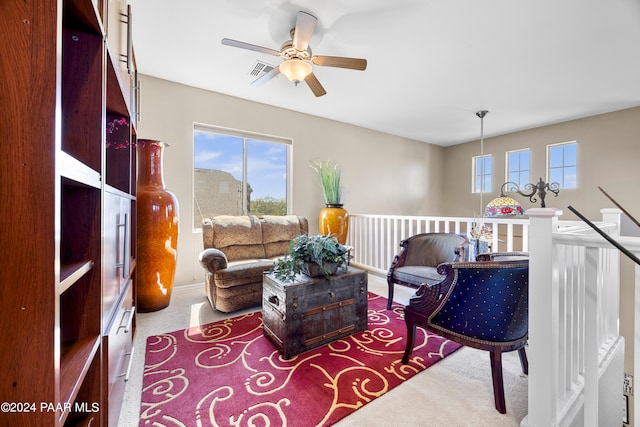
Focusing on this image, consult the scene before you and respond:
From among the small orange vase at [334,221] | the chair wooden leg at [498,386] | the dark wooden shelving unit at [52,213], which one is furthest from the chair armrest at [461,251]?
the dark wooden shelving unit at [52,213]

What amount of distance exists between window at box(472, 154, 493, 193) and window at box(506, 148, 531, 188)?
35 centimetres

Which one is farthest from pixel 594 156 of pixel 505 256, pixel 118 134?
pixel 118 134

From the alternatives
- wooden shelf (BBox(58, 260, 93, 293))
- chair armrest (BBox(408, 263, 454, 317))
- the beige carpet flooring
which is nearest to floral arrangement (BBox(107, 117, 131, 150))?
wooden shelf (BBox(58, 260, 93, 293))

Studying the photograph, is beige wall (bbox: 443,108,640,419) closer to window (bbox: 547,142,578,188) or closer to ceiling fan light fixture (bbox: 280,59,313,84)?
window (bbox: 547,142,578,188)

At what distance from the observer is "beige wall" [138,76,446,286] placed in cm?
336

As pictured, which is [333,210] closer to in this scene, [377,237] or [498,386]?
[377,237]

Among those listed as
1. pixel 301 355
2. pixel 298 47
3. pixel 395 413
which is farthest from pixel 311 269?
pixel 298 47

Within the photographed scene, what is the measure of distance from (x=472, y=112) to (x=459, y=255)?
114 inches

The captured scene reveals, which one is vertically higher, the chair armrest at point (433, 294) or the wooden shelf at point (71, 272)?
the wooden shelf at point (71, 272)

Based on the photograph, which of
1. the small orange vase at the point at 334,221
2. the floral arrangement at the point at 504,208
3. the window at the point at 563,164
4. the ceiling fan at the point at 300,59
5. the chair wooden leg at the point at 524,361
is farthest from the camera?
the window at the point at 563,164

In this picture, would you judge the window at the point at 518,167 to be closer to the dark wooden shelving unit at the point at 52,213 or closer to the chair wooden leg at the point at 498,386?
the chair wooden leg at the point at 498,386

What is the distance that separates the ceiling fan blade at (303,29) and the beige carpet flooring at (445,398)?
8.27ft

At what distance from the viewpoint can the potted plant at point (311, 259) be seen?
6.56ft

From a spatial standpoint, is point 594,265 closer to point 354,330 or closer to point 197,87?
point 354,330
